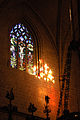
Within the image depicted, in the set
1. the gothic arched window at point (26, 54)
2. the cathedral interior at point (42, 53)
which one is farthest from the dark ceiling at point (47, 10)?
the gothic arched window at point (26, 54)

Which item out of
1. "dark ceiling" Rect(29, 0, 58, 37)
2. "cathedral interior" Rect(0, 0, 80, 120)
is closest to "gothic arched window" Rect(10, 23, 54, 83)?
"cathedral interior" Rect(0, 0, 80, 120)

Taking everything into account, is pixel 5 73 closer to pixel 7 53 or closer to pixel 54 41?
pixel 7 53

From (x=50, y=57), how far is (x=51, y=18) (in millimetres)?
1963

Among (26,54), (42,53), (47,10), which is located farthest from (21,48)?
(47,10)

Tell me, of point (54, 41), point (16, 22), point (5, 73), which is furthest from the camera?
point (54, 41)

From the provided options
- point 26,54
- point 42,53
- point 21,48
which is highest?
point 21,48

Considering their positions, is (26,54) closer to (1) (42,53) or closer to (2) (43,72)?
(1) (42,53)

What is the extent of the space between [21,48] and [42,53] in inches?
44.7

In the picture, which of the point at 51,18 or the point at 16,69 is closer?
the point at 16,69

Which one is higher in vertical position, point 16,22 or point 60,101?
point 16,22

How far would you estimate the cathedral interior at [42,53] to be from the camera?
1427 cm

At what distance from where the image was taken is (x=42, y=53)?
1588 centimetres

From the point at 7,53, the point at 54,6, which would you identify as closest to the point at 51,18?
the point at 54,6

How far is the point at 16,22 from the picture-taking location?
15.4 metres
